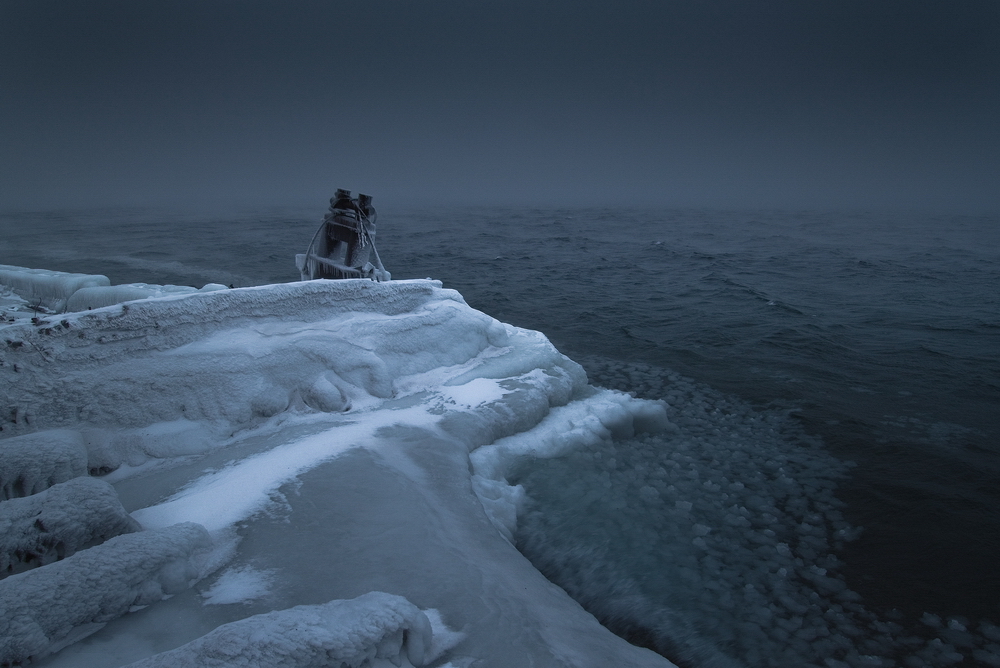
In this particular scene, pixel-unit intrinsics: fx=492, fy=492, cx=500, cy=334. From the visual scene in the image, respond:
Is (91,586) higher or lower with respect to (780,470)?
higher

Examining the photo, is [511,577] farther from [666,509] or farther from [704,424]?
[704,424]

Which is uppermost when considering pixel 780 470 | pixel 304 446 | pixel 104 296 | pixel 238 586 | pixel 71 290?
pixel 104 296

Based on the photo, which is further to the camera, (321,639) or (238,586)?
(238,586)

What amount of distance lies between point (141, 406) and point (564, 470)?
4.28 metres

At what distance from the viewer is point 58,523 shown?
→ 283cm

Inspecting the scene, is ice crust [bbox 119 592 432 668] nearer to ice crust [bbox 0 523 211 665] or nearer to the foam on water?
ice crust [bbox 0 523 211 665]

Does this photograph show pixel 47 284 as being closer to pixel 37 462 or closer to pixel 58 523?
pixel 37 462

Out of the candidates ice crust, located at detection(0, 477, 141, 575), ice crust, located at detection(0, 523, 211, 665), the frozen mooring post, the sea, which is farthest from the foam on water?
the frozen mooring post

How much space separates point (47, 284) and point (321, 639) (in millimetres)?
11874

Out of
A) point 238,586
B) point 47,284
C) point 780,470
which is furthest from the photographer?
point 47,284

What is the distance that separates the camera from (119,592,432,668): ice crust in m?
2.14

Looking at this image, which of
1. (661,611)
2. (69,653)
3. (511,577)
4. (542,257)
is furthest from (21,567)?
(542,257)

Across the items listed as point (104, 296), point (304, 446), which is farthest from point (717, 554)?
point (104, 296)

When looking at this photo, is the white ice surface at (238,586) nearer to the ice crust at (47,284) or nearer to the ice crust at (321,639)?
the ice crust at (321,639)
